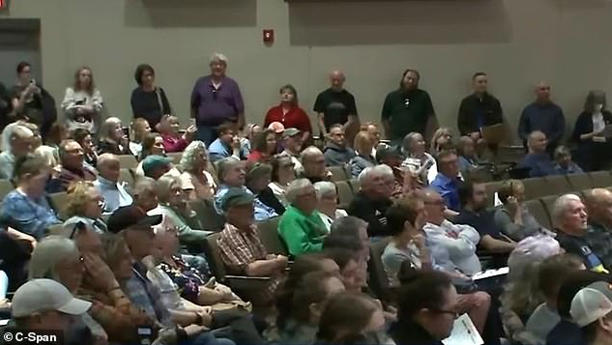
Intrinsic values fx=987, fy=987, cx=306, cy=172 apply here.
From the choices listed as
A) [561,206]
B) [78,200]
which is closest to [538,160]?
[561,206]

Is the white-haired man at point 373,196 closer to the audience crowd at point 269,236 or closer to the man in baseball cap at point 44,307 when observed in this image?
the audience crowd at point 269,236

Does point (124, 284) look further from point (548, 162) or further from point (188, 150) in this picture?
point (548, 162)

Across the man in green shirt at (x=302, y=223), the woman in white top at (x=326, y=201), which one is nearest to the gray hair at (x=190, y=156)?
the woman in white top at (x=326, y=201)

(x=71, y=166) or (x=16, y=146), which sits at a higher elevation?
(x=16, y=146)

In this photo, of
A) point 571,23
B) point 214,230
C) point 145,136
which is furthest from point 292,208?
point 571,23

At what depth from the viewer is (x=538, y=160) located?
9.56m

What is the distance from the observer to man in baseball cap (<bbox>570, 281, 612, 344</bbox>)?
360 centimetres

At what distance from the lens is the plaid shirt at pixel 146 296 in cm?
429

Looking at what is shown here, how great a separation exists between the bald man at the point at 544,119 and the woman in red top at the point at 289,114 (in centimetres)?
245

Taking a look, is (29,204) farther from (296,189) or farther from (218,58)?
(218,58)

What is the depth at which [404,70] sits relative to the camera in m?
11.3

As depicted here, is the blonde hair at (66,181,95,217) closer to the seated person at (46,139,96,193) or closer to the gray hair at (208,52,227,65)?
the seated person at (46,139,96,193)

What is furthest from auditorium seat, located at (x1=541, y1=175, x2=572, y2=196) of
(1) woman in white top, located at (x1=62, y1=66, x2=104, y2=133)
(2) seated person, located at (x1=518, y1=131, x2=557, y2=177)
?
(1) woman in white top, located at (x1=62, y1=66, x2=104, y2=133)

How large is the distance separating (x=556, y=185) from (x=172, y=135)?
3.65m
